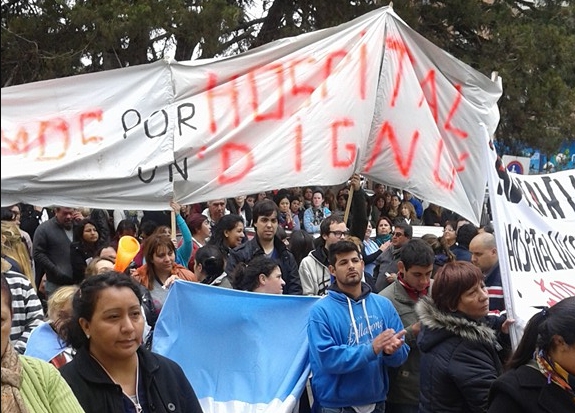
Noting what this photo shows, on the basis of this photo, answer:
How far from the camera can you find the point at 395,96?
5551 mm

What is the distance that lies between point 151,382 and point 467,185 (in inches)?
129

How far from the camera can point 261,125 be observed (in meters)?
5.09

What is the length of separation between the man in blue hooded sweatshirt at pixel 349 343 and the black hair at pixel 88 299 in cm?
157

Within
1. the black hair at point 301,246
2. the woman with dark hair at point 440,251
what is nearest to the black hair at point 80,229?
the black hair at point 301,246

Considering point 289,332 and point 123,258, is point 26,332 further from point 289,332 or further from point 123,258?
point 289,332

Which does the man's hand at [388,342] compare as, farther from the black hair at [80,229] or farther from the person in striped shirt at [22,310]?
the black hair at [80,229]

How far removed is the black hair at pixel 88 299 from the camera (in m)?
3.17

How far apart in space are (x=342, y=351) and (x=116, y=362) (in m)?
1.65

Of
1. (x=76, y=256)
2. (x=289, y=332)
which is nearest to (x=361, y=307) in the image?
(x=289, y=332)

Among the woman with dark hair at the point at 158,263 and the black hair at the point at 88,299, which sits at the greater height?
the black hair at the point at 88,299

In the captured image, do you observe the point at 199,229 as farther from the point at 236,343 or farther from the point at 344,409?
the point at 344,409

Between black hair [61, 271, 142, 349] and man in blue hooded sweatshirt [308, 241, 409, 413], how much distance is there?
5.15 ft

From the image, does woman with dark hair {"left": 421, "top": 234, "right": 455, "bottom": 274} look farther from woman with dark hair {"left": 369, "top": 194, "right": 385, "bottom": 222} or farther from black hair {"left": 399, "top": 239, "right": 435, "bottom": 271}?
woman with dark hair {"left": 369, "top": 194, "right": 385, "bottom": 222}

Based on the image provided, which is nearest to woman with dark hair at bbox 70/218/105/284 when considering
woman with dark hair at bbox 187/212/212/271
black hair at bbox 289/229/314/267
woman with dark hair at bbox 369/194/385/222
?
woman with dark hair at bbox 187/212/212/271
